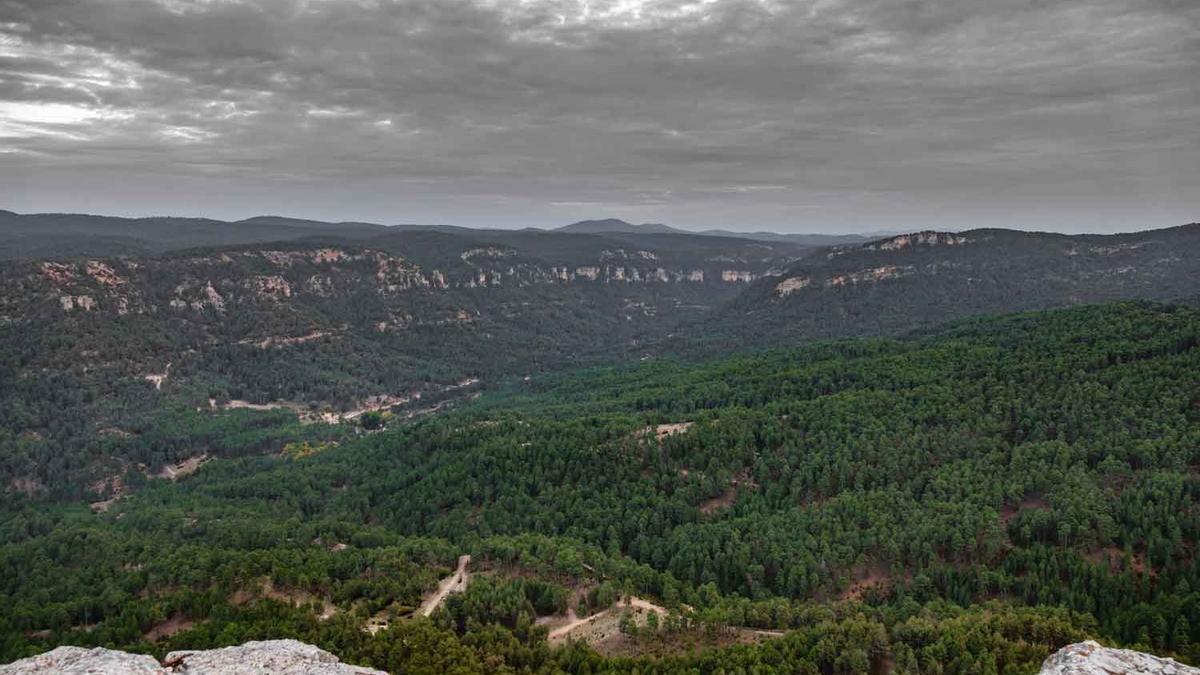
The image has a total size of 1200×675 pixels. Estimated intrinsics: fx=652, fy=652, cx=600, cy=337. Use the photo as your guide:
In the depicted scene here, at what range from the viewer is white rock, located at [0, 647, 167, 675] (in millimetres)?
38875

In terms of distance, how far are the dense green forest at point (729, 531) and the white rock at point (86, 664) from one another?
1814 centimetres

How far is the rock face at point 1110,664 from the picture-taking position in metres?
40.1

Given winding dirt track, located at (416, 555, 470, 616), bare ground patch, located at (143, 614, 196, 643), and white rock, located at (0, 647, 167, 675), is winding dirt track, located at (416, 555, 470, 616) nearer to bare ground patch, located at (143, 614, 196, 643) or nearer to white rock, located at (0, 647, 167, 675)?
bare ground patch, located at (143, 614, 196, 643)

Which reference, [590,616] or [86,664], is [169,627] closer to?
[86,664]

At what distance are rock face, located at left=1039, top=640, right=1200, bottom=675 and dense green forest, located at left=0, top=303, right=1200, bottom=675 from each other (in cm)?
990

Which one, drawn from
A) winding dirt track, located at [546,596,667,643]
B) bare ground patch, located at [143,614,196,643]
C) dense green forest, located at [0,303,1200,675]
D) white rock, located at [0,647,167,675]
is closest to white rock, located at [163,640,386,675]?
white rock, located at [0,647,167,675]

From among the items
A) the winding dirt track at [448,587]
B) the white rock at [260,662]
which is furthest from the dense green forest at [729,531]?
the white rock at [260,662]

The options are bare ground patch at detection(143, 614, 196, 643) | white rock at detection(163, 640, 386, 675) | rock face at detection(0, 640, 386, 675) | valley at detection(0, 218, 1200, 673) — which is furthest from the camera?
bare ground patch at detection(143, 614, 196, 643)

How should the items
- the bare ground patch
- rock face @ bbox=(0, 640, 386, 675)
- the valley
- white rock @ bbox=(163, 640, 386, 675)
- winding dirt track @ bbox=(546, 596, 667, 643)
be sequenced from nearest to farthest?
rock face @ bbox=(0, 640, 386, 675) → white rock @ bbox=(163, 640, 386, 675) → the valley → the bare ground patch → winding dirt track @ bbox=(546, 596, 667, 643)

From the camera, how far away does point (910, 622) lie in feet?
200

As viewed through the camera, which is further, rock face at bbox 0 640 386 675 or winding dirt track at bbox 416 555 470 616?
winding dirt track at bbox 416 555 470 616

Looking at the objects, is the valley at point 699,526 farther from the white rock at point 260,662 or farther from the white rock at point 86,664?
the white rock at point 86,664

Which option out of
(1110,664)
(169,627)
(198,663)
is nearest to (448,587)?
(169,627)

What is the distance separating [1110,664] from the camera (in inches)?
1615
